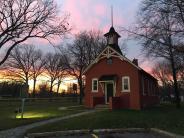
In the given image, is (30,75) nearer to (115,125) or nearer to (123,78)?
(123,78)

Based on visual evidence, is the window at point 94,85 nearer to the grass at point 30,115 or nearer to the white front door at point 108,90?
the white front door at point 108,90

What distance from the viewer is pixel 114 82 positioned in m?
37.3

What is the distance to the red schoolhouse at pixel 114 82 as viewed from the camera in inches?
1415

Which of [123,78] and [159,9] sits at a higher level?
[159,9]

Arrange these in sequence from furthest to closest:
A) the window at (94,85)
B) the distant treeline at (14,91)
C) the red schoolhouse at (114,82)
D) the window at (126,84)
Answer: the distant treeline at (14,91) < the window at (94,85) < the window at (126,84) < the red schoolhouse at (114,82)

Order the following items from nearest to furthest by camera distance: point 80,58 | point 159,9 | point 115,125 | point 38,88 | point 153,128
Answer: point 153,128
point 115,125
point 159,9
point 80,58
point 38,88

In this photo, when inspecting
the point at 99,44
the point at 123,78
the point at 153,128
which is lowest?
the point at 153,128

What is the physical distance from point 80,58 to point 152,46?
3531cm

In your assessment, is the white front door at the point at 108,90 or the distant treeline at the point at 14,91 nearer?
the white front door at the point at 108,90

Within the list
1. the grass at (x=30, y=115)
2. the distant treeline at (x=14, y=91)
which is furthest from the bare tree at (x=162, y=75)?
the grass at (x=30, y=115)

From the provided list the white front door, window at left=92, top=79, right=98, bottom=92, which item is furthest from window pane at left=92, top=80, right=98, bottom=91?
the white front door

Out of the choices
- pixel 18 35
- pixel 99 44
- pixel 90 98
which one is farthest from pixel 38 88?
pixel 18 35

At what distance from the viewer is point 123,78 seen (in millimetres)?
37000

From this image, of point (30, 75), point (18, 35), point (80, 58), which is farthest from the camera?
point (30, 75)
